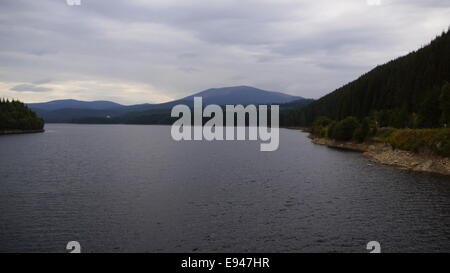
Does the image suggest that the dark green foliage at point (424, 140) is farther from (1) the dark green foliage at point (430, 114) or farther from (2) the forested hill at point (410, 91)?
(2) the forested hill at point (410, 91)

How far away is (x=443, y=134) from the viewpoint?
6988 cm

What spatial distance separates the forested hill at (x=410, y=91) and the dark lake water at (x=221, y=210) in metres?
40.2

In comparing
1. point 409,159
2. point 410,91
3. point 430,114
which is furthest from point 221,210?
point 410,91

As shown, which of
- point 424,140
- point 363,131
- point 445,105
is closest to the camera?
point 424,140

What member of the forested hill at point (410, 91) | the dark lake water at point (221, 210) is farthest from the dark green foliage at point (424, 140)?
the forested hill at point (410, 91)

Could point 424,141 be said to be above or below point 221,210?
above

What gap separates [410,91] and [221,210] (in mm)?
113068

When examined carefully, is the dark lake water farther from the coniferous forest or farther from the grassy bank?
the coniferous forest

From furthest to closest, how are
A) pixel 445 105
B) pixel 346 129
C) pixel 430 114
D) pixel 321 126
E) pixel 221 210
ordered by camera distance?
1. pixel 321 126
2. pixel 346 129
3. pixel 430 114
4. pixel 445 105
5. pixel 221 210

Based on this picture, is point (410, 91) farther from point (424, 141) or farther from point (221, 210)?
point (221, 210)

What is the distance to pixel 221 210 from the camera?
39938mm
